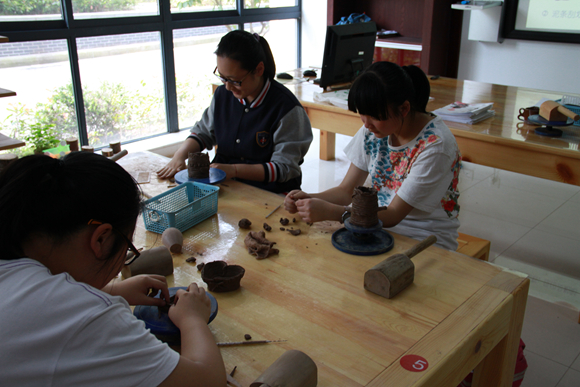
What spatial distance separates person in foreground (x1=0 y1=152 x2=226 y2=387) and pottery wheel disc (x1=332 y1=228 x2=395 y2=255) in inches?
23.7

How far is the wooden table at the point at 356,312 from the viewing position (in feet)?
3.20

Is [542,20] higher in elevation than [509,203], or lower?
higher

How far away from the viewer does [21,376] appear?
0.68 metres

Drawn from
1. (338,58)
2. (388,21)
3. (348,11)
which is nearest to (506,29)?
(388,21)

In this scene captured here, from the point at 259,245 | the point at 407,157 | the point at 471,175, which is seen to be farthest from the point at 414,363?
the point at 471,175

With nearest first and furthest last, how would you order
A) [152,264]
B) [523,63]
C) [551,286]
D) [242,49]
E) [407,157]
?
[152,264]
[407,157]
[242,49]
[551,286]
[523,63]

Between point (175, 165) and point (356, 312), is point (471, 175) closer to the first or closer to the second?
point (175, 165)

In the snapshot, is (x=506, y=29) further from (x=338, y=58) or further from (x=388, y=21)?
(x=338, y=58)

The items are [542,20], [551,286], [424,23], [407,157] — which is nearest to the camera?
[407,157]

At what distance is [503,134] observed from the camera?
2400 millimetres

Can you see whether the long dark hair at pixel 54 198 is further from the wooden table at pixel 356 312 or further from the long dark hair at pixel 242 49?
the long dark hair at pixel 242 49

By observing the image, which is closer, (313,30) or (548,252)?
(548,252)

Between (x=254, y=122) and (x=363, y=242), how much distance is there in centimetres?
92

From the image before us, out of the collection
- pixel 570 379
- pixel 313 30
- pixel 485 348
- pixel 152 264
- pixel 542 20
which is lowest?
pixel 570 379
